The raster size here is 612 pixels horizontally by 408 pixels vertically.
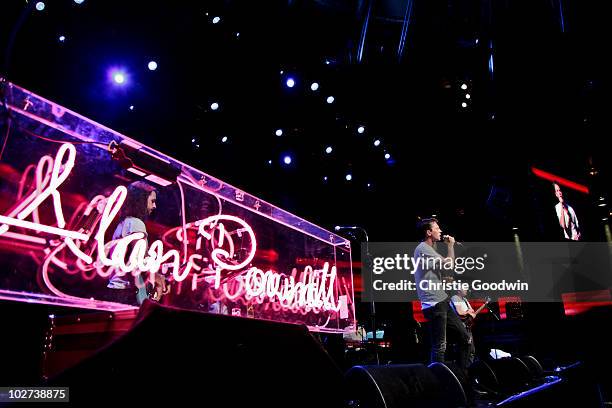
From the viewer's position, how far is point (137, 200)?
356cm

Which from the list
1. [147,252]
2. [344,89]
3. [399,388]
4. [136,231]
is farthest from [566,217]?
[136,231]

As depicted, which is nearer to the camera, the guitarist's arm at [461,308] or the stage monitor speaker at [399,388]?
the stage monitor speaker at [399,388]

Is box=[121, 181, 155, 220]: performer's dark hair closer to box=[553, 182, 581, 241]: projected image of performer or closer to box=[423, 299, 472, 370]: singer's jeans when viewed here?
box=[423, 299, 472, 370]: singer's jeans

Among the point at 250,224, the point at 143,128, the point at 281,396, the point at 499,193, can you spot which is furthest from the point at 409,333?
the point at 281,396

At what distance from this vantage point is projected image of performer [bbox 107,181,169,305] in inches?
130

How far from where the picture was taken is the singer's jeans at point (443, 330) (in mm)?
4664

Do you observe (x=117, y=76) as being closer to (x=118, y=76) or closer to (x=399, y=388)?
(x=118, y=76)

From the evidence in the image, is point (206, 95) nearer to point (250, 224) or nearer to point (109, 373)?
point (250, 224)

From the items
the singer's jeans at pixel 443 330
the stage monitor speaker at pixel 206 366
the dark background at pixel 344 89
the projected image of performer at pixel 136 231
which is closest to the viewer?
the stage monitor speaker at pixel 206 366

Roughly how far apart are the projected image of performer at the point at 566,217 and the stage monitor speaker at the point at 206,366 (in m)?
9.03

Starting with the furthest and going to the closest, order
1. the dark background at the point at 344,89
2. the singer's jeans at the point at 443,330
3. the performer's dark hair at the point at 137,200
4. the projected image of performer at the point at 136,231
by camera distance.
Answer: the dark background at the point at 344,89
the singer's jeans at the point at 443,330
the performer's dark hair at the point at 137,200
the projected image of performer at the point at 136,231

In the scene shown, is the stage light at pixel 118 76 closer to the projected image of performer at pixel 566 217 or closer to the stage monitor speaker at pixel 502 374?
the stage monitor speaker at pixel 502 374

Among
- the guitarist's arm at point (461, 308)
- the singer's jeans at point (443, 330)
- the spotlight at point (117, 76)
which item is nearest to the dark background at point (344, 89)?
the spotlight at point (117, 76)

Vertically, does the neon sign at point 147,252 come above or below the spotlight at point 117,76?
below
